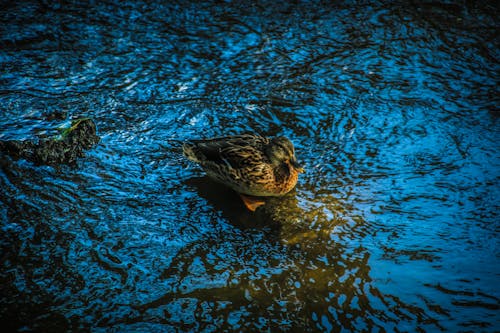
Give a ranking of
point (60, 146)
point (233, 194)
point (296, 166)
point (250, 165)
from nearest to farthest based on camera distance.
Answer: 1. point (296, 166)
2. point (250, 165)
3. point (60, 146)
4. point (233, 194)

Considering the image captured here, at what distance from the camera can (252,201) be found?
5.01 m

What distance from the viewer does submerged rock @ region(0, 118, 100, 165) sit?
495cm

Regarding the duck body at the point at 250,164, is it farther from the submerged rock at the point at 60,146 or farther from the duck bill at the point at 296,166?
the submerged rock at the point at 60,146

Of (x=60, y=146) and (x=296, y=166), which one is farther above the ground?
(x=296, y=166)

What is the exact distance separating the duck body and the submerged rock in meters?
1.09

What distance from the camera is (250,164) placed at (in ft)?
16.3

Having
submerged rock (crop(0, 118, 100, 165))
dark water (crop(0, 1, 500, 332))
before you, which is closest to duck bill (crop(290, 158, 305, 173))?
dark water (crop(0, 1, 500, 332))

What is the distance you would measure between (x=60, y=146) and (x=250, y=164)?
1974 millimetres

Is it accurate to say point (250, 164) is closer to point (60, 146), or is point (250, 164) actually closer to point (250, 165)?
point (250, 165)

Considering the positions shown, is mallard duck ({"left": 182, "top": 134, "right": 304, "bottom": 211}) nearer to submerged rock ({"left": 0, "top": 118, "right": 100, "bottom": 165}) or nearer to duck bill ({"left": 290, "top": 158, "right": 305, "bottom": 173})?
duck bill ({"left": 290, "top": 158, "right": 305, "bottom": 173})

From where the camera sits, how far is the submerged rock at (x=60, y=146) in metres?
4.95

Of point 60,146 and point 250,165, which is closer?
point 250,165

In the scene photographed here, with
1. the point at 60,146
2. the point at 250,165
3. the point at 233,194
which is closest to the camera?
the point at 250,165

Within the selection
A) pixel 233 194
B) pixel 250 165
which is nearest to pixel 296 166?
pixel 250 165
